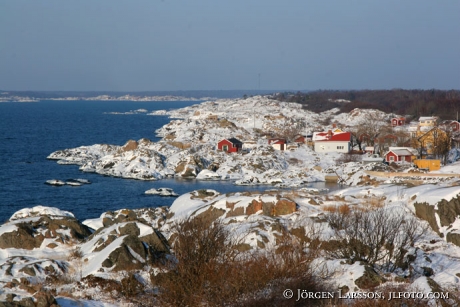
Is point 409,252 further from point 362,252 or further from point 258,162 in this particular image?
point 258,162

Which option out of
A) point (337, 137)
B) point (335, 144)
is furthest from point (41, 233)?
point (337, 137)

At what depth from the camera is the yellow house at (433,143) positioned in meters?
50.3

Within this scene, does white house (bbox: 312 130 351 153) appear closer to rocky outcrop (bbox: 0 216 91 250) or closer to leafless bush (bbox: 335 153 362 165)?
leafless bush (bbox: 335 153 362 165)

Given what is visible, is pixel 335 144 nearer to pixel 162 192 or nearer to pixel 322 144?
pixel 322 144

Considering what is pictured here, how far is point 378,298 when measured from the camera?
10672 millimetres

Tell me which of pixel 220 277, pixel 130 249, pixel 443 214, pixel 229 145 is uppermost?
pixel 220 277

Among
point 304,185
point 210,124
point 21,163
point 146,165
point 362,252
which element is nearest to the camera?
point 362,252

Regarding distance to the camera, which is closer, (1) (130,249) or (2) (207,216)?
(1) (130,249)

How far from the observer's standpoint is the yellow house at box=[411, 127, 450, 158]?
165ft

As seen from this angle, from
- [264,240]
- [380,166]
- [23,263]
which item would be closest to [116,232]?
[23,263]

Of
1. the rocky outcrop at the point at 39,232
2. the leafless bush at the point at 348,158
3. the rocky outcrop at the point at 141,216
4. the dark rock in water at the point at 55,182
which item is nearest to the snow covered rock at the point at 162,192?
the dark rock in water at the point at 55,182

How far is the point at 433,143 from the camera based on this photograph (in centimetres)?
5397

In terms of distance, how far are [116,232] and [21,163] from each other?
43.3 metres

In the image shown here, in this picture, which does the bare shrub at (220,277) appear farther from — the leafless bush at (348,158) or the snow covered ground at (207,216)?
the leafless bush at (348,158)
